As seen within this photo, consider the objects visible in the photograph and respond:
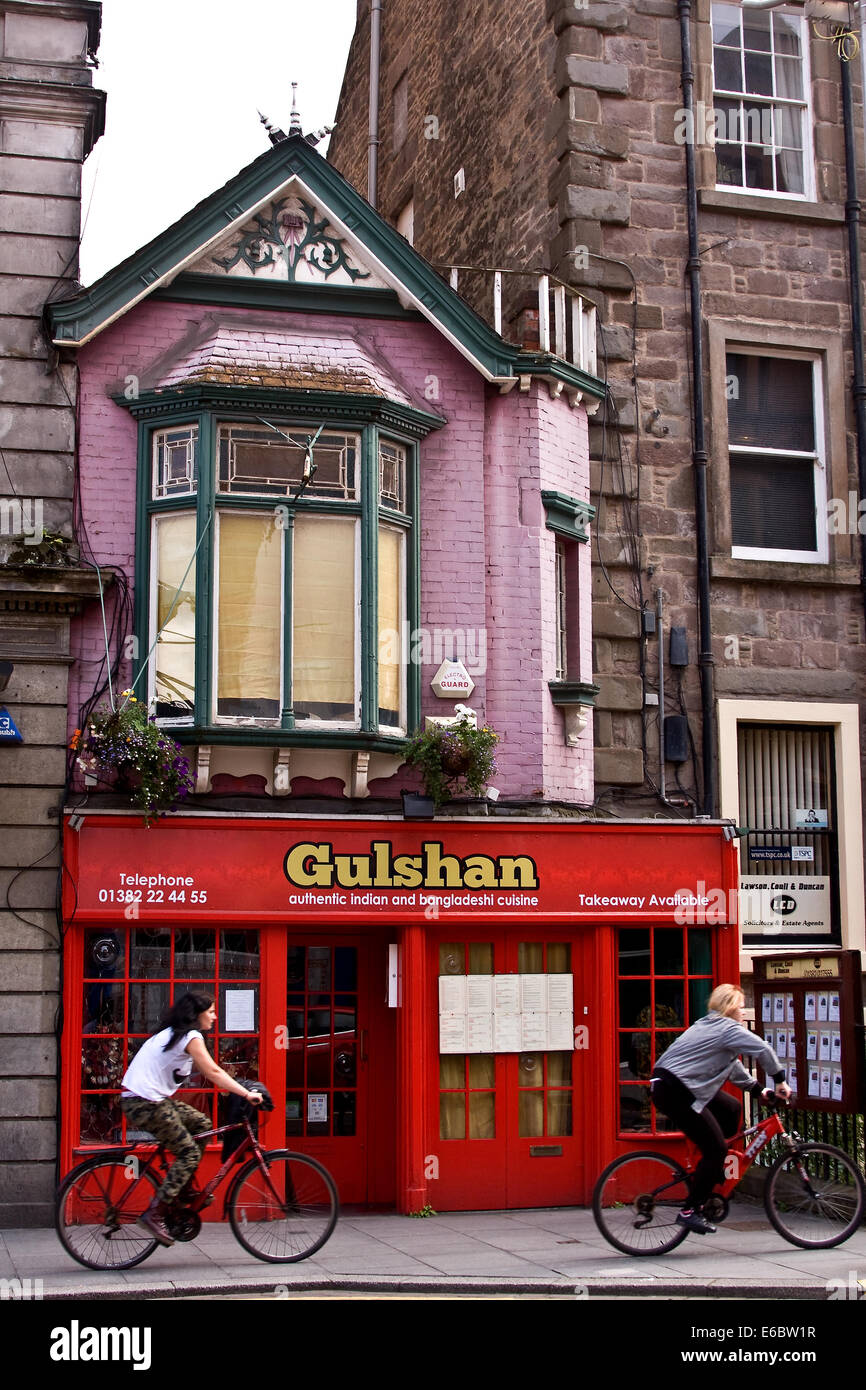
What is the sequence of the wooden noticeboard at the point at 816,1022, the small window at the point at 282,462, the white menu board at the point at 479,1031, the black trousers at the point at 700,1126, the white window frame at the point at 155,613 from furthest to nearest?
the white menu board at the point at 479,1031 < the small window at the point at 282,462 < the white window frame at the point at 155,613 < the wooden noticeboard at the point at 816,1022 < the black trousers at the point at 700,1126

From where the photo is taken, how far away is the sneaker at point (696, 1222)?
10.9m

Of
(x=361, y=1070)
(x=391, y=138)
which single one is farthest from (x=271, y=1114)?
(x=391, y=138)

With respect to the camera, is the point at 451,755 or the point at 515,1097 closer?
the point at 451,755

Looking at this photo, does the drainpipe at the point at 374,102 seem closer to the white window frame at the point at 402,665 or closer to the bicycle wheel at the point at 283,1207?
the white window frame at the point at 402,665

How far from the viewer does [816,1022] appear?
1311 cm

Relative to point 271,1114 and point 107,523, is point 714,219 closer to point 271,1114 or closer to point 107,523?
point 107,523

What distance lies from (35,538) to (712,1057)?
6.59 meters

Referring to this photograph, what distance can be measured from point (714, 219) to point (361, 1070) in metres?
8.92

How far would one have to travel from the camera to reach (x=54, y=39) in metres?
Answer: 13.7

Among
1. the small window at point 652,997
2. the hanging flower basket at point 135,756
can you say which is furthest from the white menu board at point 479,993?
the hanging flower basket at point 135,756

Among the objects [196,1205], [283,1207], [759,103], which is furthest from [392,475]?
[196,1205]

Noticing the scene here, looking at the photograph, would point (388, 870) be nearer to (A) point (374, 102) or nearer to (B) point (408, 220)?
(B) point (408, 220)

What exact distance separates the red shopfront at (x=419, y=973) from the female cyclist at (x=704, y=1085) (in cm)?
285

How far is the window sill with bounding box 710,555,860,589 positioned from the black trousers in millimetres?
5960
